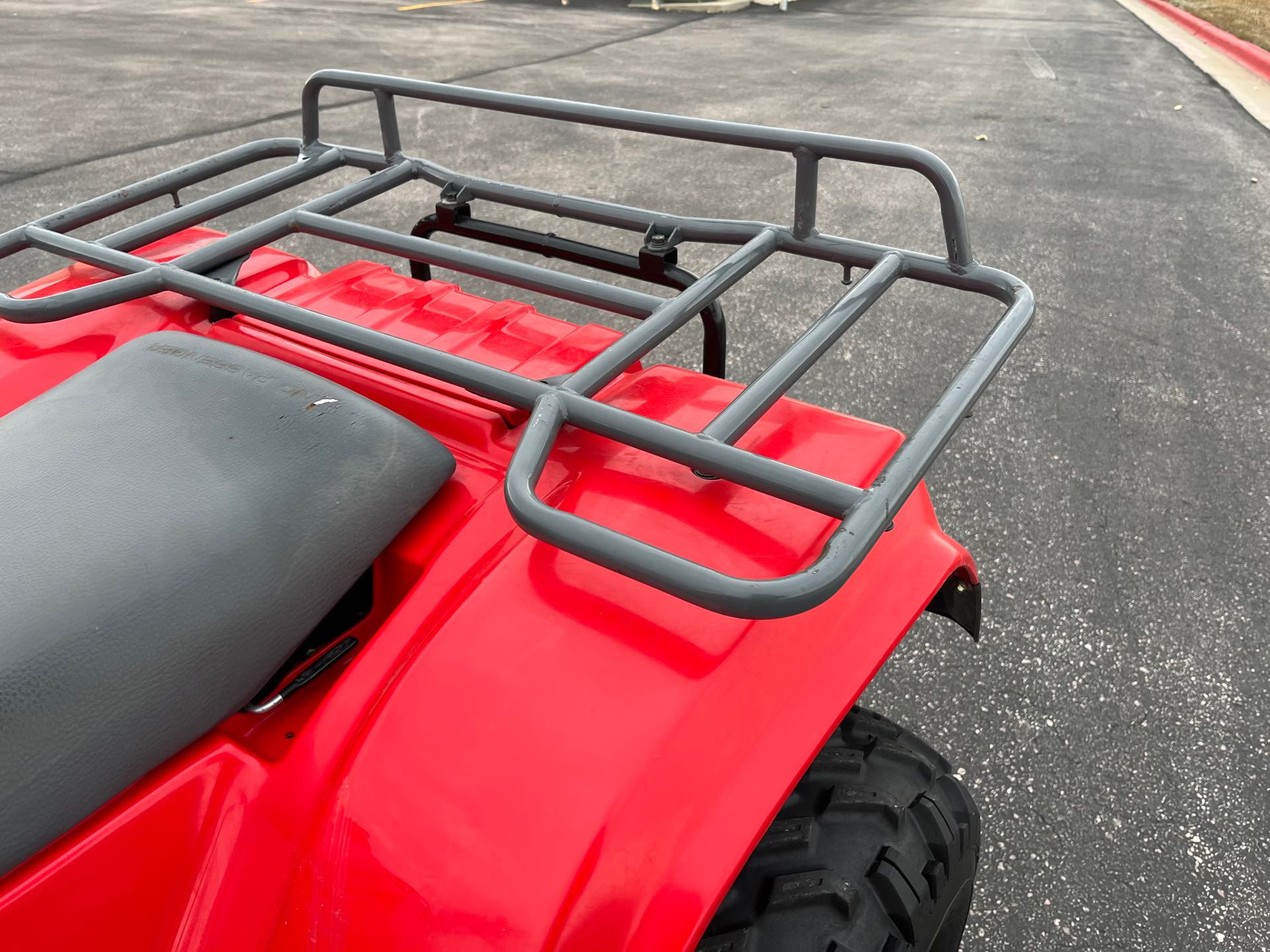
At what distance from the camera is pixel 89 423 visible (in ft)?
3.25

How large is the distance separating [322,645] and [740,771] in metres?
0.52

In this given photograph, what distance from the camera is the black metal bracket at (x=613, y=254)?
5.02ft

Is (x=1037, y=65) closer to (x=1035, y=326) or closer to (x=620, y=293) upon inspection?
(x=1035, y=326)

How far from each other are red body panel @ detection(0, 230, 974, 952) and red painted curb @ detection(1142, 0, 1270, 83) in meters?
8.90

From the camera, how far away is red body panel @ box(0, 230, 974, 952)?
743 millimetres

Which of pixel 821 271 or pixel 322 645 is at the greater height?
pixel 322 645

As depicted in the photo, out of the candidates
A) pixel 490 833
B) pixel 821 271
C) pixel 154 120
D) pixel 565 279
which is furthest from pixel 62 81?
pixel 490 833

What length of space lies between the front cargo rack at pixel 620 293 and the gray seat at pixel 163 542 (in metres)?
0.16

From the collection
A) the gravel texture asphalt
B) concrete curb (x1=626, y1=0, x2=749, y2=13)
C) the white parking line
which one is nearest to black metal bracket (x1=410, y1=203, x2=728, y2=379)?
the gravel texture asphalt

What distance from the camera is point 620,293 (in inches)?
49.8

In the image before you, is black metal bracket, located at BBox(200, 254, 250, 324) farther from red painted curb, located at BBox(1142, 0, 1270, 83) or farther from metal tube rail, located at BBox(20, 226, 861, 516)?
red painted curb, located at BBox(1142, 0, 1270, 83)

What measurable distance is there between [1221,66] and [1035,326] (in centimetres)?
674

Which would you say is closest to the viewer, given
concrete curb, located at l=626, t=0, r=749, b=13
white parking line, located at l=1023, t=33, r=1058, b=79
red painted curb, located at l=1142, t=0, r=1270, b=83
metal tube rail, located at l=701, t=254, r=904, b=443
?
metal tube rail, located at l=701, t=254, r=904, b=443

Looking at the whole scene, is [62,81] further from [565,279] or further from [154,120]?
[565,279]
